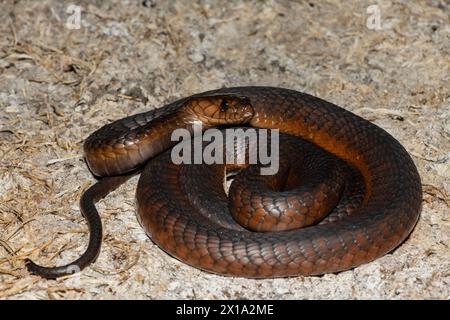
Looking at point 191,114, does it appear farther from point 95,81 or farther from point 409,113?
point 409,113

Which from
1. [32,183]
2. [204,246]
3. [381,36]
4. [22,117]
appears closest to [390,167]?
[204,246]

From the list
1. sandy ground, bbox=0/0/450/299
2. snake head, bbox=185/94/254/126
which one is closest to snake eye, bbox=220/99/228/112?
snake head, bbox=185/94/254/126

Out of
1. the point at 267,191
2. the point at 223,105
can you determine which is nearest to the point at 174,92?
the point at 223,105

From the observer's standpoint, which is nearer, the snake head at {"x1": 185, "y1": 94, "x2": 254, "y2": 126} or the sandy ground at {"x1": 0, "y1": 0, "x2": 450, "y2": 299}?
the sandy ground at {"x1": 0, "y1": 0, "x2": 450, "y2": 299}
